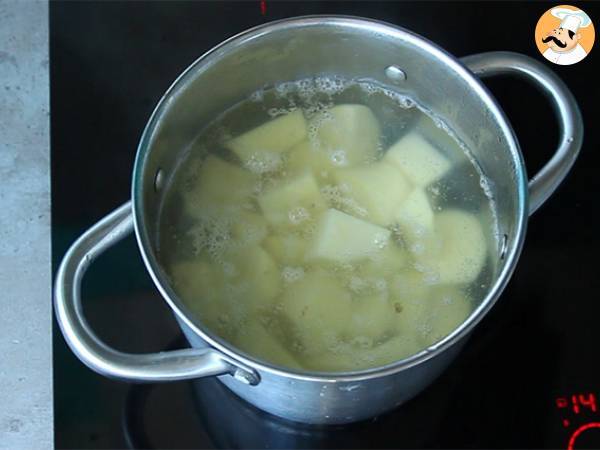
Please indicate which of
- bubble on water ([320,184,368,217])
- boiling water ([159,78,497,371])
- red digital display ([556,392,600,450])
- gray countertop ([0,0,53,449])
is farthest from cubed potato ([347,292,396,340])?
gray countertop ([0,0,53,449])

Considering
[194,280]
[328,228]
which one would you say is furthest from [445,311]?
[194,280]

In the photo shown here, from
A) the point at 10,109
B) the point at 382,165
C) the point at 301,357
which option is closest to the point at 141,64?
the point at 10,109

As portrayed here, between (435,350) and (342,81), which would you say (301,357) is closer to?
(435,350)

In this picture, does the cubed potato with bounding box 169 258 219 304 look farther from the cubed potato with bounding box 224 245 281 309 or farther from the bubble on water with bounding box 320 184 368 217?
the bubble on water with bounding box 320 184 368 217

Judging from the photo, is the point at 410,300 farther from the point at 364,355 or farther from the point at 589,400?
the point at 589,400

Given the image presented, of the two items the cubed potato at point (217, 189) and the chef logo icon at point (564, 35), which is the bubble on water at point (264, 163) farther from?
the chef logo icon at point (564, 35)

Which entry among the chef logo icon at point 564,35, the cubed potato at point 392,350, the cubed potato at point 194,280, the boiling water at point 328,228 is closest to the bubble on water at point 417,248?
the boiling water at point 328,228

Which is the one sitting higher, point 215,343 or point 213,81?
point 213,81
